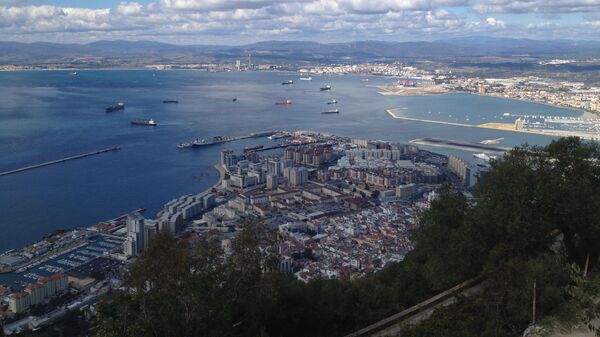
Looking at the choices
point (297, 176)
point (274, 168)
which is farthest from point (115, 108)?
point (297, 176)

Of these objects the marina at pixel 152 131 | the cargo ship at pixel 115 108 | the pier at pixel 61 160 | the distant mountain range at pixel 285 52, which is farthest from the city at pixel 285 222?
the distant mountain range at pixel 285 52

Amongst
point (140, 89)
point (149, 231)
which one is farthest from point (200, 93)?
point (149, 231)

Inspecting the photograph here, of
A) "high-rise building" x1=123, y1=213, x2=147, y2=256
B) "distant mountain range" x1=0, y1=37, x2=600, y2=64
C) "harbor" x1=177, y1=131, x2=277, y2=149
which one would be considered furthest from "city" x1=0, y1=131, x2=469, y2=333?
"distant mountain range" x1=0, y1=37, x2=600, y2=64

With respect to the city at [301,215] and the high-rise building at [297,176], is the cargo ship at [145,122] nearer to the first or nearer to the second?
the city at [301,215]

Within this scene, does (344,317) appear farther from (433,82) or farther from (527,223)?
(433,82)

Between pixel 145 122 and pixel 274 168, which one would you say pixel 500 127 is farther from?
pixel 145 122
